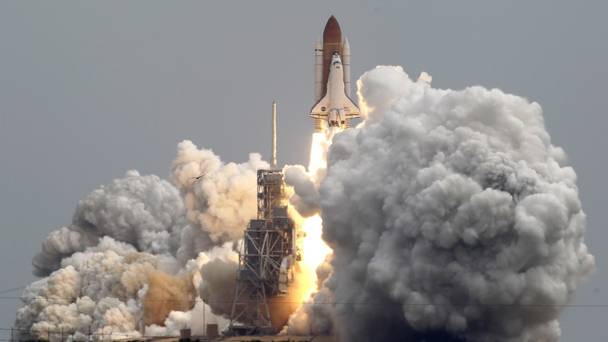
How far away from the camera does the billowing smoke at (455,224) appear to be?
296 feet

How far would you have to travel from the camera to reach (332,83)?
342 feet

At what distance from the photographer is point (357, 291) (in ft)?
310

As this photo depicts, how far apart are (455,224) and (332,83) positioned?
52.2 ft

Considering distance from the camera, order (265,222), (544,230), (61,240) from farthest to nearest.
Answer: (61,240), (265,222), (544,230)

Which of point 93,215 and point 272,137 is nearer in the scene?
point 272,137

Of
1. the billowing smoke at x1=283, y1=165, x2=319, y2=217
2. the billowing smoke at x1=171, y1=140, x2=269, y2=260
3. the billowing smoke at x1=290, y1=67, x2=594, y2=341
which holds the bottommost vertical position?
the billowing smoke at x1=290, y1=67, x2=594, y2=341

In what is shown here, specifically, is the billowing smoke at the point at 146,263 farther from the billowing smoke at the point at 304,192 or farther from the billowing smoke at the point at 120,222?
the billowing smoke at the point at 304,192

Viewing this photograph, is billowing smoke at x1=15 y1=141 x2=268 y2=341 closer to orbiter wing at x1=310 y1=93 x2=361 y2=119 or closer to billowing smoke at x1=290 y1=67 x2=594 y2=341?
orbiter wing at x1=310 y1=93 x2=361 y2=119

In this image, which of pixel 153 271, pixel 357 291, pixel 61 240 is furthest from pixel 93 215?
pixel 357 291

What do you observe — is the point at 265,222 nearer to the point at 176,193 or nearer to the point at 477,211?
the point at 477,211

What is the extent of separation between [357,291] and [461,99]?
9038 millimetres

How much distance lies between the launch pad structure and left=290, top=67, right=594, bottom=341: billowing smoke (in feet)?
20.0

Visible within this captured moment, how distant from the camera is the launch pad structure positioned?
102250mm

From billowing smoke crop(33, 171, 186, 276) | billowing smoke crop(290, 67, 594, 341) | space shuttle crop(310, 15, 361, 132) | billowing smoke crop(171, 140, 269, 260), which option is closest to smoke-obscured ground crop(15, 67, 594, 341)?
billowing smoke crop(290, 67, 594, 341)
